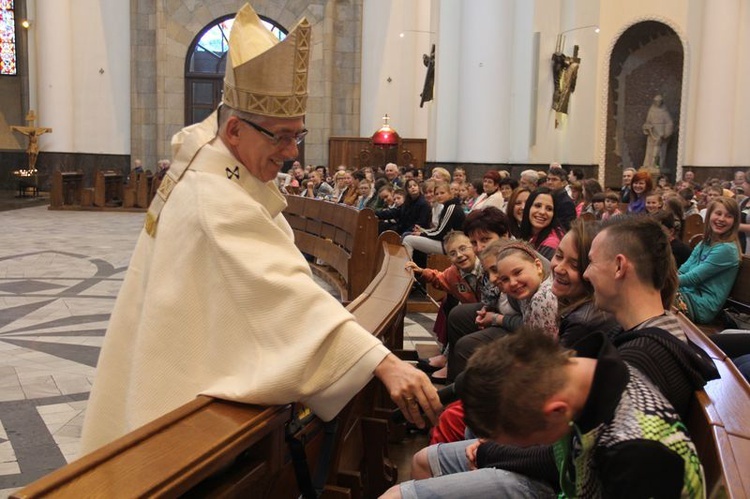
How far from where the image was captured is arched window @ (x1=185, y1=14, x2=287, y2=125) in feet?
80.4

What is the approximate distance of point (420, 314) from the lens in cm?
813

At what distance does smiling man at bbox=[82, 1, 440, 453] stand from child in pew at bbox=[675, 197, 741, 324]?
3.97 meters

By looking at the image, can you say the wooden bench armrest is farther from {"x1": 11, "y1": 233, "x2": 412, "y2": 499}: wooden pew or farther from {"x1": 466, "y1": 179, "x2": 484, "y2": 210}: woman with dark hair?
{"x1": 466, "y1": 179, "x2": 484, "y2": 210}: woman with dark hair

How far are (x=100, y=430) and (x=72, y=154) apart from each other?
2307 cm

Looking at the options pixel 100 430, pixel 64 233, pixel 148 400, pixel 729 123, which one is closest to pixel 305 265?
pixel 148 400

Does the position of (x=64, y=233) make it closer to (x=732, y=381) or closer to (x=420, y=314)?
(x=420, y=314)

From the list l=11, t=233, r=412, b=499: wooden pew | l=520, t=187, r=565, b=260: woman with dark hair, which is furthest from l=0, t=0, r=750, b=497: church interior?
l=11, t=233, r=412, b=499: wooden pew

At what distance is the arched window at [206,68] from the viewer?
24.5m

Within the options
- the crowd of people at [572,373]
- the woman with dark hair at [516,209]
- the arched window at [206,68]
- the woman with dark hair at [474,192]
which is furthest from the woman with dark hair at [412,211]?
the arched window at [206,68]

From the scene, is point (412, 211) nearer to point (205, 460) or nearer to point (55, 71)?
point (205, 460)

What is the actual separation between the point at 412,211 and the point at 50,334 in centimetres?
459

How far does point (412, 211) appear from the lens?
988 centimetres

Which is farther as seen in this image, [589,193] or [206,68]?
[206,68]

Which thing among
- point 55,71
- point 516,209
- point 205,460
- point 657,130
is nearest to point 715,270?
point 516,209
